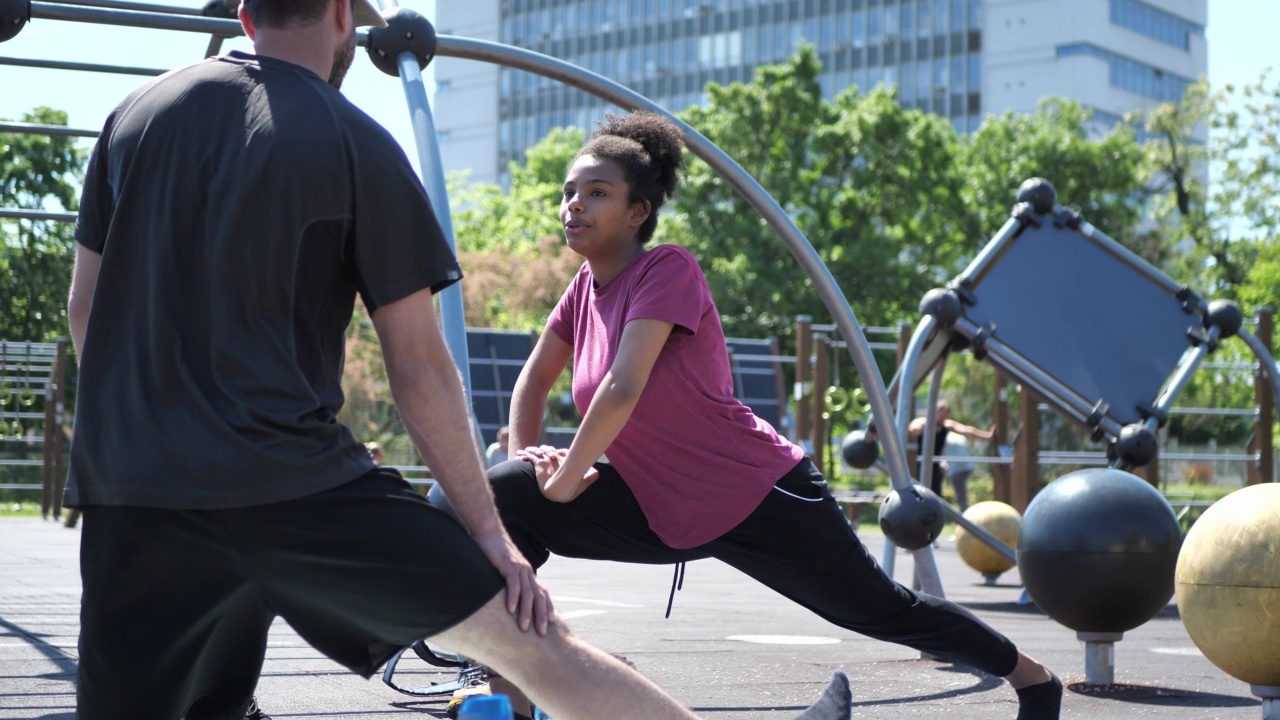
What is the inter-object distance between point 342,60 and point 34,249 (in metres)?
35.6

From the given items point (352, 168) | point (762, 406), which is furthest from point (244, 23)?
point (762, 406)

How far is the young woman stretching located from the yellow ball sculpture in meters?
8.39

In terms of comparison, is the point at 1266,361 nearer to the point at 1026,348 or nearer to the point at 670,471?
the point at 1026,348

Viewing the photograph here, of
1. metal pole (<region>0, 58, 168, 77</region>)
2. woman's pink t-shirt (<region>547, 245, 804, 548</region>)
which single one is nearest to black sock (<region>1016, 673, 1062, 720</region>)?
woman's pink t-shirt (<region>547, 245, 804, 548</region>)

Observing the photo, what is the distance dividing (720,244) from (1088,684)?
36.7 meters

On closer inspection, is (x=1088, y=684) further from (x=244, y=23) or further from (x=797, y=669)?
(x=244, y=23)

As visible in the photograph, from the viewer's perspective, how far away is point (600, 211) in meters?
4.23

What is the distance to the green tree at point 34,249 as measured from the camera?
34.7 metres

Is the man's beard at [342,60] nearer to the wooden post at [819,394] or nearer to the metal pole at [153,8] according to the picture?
the metal pole at [153,8]

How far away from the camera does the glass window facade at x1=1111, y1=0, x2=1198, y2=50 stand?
76.4m

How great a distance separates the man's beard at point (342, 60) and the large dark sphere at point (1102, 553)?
428 centimetres

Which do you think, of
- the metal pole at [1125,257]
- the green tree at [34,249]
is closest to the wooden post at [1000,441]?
the metal pole at [1125,257]

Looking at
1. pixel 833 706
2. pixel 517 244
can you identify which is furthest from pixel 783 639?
pixel 517 244

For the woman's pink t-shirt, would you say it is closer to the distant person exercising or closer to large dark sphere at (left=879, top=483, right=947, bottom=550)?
large dark sphere at (left=879, top=483, right=947, bottom=550)
